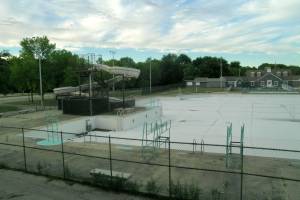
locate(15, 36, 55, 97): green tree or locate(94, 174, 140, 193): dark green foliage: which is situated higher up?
locate(15, 36, 55, 97): green tree

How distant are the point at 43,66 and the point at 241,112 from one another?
1169 inches

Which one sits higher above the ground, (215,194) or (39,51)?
(39,51)

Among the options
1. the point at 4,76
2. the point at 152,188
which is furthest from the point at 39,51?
the point at 152,188

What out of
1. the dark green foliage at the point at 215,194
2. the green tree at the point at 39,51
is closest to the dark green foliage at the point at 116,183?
the dark green foliage at the point at 215,194

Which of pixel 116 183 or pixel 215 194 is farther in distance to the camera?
pixel 116 183

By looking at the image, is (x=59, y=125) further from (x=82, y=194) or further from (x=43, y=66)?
(x=43, y=66)

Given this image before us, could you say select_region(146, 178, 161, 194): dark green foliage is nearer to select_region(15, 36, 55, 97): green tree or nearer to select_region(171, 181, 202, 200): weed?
select_region(171, 181, 202, 200): weed

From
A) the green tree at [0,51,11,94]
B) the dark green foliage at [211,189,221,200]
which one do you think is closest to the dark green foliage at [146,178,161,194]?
the dark green foliage at [211,189,221,200]

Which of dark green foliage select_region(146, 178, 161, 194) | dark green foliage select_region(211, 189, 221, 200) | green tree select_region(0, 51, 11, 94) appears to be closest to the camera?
dark green foliage select_region(211, 189, 221, 200)

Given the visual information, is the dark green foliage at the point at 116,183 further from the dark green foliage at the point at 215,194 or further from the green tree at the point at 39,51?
the green tree at the point at 39,51

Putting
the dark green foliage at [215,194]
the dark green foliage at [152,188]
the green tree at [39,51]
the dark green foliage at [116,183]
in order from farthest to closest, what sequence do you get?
the green tree at [39,51] < the dark green foliage at [116,183] < the dark green foliage at [152,188] < the dark green foliage at [215,194]

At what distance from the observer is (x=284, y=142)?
19391 millimetres

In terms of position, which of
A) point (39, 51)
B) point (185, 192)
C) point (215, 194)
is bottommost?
point (215, 194)

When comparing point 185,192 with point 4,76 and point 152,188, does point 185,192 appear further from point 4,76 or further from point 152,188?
point 4,76
